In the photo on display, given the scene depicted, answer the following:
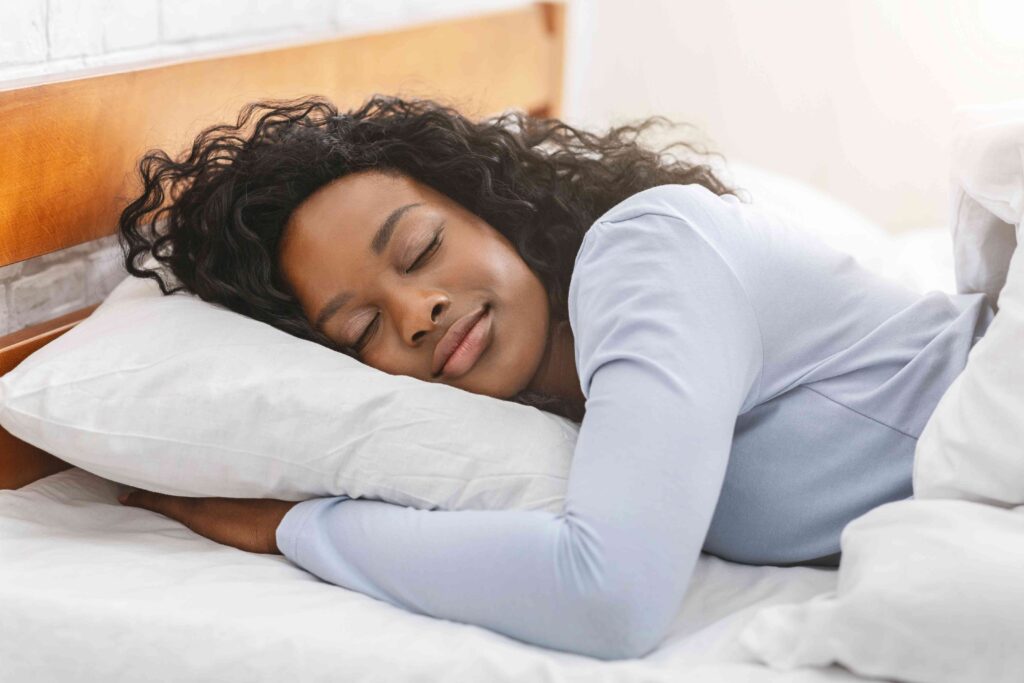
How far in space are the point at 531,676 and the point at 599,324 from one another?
30 cm

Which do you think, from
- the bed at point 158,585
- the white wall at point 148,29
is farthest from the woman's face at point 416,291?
the white wall at point 148,29

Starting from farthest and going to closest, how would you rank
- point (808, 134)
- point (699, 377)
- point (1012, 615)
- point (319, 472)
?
point (808, 134) < point (319, 472) < point (699, 377) < point (1012, 615)

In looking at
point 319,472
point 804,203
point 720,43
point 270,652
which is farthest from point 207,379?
point 720,43

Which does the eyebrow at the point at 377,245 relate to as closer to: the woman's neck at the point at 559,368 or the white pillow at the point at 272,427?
the white pillow at the point at 272,427

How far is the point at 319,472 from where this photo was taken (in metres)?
1.00

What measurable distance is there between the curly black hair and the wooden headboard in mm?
47

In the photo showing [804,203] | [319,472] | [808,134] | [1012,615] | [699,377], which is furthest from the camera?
[808,134]

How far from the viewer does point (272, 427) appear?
100 centimetres

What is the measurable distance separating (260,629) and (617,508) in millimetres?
299

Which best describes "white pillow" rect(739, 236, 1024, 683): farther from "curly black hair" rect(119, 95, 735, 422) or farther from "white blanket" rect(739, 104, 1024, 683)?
→ "curly black hair" rect(119, 95, 735, 422)

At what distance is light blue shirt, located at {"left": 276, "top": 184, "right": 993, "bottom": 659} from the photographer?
2.78ft

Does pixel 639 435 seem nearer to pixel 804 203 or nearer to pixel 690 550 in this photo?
pixel 690 550

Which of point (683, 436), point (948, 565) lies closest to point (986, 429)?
point (948, 565)

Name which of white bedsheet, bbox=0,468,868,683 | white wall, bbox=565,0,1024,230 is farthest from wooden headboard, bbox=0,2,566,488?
white wall, bbox=565,0,1024,230
